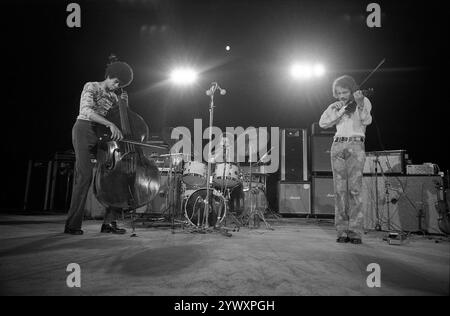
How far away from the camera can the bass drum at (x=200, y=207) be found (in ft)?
13.7

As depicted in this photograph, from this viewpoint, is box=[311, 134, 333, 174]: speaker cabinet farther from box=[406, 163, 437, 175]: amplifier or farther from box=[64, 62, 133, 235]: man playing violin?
box=[64, 62, 133, 235]: man playing violin

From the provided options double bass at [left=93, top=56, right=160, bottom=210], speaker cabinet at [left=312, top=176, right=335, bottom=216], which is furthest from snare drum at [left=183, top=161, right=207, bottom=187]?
speaker cabinet at [left=312, top=176, right=335, bottom=216]

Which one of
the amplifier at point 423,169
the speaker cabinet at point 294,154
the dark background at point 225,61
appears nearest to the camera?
the amplifier at point 423,169

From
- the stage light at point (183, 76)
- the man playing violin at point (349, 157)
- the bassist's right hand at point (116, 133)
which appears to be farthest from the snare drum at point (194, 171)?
the stage light at point (183, 76)

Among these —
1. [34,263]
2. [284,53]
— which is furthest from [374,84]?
[34,263]

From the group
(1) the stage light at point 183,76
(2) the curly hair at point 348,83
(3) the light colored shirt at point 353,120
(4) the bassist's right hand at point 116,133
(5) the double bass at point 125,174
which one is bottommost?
(5) the double bass at point 125,174

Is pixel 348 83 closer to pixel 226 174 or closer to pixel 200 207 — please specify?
pixel 226 174

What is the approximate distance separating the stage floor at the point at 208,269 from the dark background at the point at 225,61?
4860 mm

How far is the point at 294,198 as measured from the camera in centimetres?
655

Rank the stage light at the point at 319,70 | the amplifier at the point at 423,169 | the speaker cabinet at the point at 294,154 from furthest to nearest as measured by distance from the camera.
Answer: the stage light at the point at 319,70 < the speaker cabinet at the point at 294,154 < the amplifier at the point at 423,169

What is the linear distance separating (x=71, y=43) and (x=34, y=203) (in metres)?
4.26

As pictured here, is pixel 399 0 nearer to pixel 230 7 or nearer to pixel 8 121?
pixel 230 7

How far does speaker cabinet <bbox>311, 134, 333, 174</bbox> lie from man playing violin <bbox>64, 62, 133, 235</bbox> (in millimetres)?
4895

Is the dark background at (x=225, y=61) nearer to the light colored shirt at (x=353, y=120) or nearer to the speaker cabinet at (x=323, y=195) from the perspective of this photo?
the speaker cabinet at (x=323, y=195)
